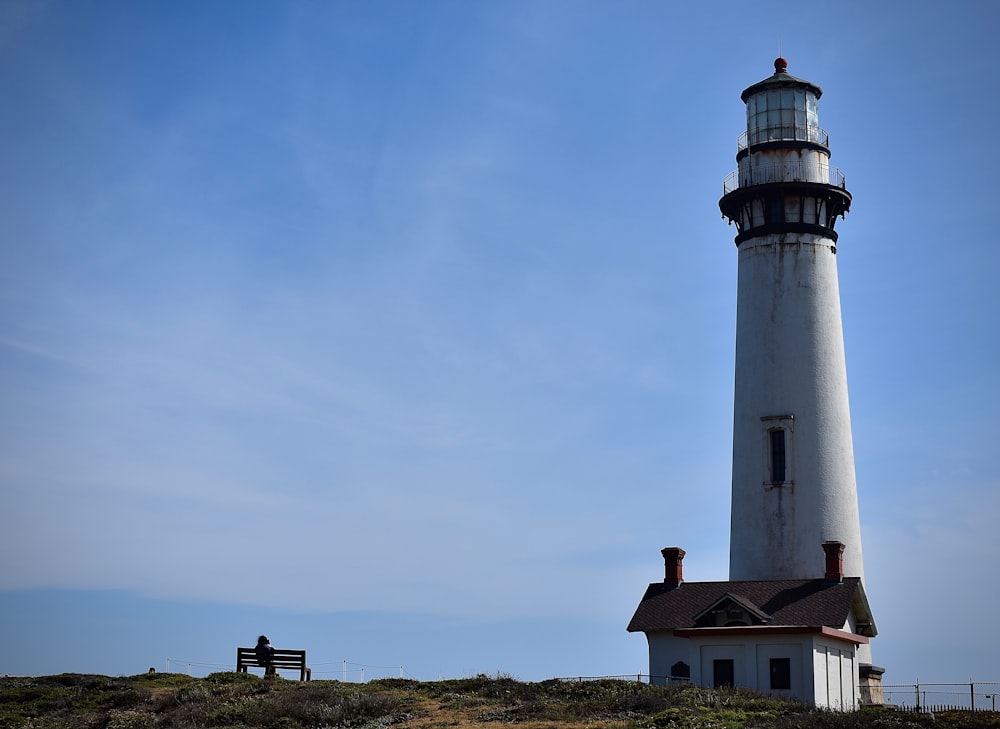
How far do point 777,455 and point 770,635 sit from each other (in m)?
7.77

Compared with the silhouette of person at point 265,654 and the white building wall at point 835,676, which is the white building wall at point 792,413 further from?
the silhouette of person at point 265,654

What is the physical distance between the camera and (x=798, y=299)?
45906 mm

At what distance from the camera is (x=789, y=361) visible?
149 feet

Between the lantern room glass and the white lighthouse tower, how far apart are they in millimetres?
35

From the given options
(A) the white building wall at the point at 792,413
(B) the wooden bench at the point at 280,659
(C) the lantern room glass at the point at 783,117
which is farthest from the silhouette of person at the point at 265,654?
(C) the lantern room glass at the point at 783,117

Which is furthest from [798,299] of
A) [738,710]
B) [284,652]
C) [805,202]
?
[284,652]

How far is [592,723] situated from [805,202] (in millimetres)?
21099

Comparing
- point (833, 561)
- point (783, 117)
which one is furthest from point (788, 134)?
point (833, 561)

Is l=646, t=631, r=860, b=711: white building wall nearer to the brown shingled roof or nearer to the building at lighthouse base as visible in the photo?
the building at lighthouse base

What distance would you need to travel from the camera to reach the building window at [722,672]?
39.6m

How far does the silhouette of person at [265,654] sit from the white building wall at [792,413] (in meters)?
15.0

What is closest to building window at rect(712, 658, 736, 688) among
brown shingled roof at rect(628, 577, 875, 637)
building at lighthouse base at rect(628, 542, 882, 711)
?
building at lighthouse base at rect(628, 542, 882, 711)

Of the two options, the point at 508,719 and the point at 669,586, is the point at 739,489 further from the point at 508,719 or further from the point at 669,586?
the point at 508,719

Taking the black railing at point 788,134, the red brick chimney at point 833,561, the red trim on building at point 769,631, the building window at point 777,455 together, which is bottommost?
the red trim on building at point 769,631
